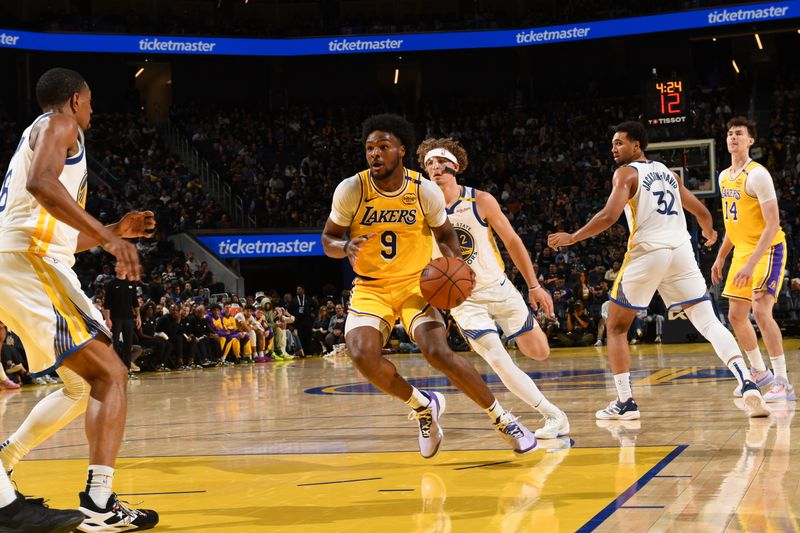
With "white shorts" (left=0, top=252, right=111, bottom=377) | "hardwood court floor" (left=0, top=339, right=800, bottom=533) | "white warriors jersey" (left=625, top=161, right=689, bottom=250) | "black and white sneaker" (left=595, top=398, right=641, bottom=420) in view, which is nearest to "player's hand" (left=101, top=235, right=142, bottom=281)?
"white shorts" (left=0, top=252, right=111, bottom=377)

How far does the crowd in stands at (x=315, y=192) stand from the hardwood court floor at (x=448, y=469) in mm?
8079

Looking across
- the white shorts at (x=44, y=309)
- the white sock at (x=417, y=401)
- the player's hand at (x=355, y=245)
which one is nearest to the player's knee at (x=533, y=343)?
the white sock at (x=417, y=401)

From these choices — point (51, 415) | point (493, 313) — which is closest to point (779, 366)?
point (493, 313)

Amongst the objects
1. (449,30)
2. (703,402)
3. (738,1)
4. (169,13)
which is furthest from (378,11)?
(703,402)

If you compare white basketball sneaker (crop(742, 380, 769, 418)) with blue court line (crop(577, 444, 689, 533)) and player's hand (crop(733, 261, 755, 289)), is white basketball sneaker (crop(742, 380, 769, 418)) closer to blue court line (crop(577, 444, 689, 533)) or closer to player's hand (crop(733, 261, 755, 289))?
player's hand (crop(733, 261, 755, 289))

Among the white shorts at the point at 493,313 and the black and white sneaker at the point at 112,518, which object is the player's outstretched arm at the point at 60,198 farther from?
the white shorts at the point at 493,313

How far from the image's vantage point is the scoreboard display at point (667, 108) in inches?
729

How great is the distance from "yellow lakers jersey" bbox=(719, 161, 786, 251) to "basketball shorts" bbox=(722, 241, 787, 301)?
2.9 inches

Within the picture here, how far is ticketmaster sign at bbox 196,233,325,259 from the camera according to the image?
25734 mm

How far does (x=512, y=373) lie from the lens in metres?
6.02

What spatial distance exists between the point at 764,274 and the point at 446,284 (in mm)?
3853

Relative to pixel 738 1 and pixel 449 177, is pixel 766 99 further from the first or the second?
pixel 449 177

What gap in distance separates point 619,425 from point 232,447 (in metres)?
2.61

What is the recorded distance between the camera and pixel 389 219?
5312 mm
